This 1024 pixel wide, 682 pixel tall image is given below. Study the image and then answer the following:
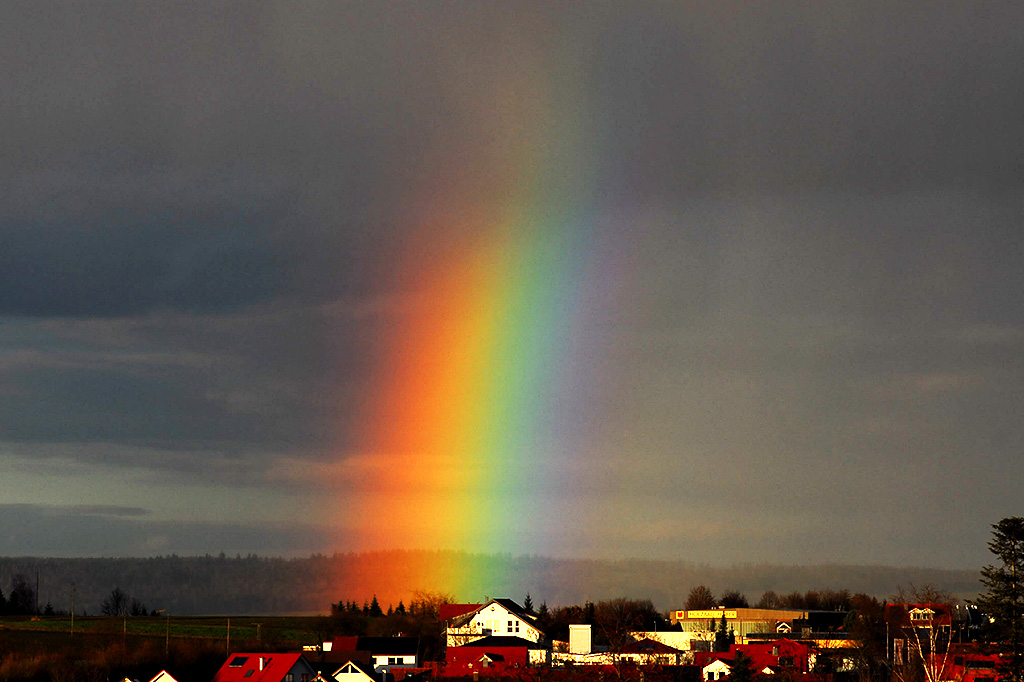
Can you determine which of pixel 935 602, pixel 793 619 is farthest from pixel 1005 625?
pixel 793 619

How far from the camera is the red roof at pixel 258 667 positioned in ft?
377

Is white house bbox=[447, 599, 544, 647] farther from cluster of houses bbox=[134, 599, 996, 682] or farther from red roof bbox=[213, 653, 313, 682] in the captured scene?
red roof bbox=[213, 653, 313, 682]

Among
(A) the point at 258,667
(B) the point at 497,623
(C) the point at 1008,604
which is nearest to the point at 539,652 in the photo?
(A) the point at 258,667

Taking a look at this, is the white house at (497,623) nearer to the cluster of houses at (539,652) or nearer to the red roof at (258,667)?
the cluster of houses at (539,652)

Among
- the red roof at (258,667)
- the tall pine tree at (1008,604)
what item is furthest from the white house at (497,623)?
the tall pine tree at (1008,604)

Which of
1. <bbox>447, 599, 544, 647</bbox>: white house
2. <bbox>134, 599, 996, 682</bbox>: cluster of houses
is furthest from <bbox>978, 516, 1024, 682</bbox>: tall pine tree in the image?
<bbox>447, 599, 544, 647</bbox>: white house

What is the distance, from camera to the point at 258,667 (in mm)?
120125

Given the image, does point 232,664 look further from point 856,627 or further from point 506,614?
point 856,627

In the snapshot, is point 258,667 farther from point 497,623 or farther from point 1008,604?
point 1008,604

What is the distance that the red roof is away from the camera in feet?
377

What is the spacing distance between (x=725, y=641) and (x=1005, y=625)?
277 ft

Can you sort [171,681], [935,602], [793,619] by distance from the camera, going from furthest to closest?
[793,619]
[171,681]
[935,602]

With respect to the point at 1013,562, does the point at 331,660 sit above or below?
below

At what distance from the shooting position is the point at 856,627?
166m
